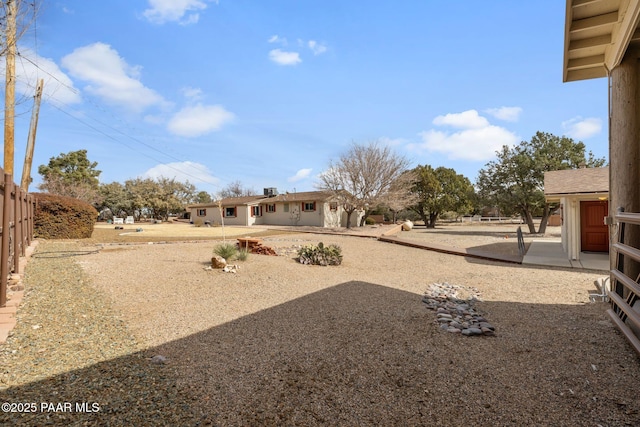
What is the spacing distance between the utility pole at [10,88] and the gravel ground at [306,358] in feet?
8.94

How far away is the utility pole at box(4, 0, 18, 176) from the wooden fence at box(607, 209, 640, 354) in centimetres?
753

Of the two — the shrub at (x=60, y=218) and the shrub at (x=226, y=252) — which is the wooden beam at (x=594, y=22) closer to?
the shrub at (x=226, y=252)

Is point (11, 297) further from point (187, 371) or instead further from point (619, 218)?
point (619, 218)

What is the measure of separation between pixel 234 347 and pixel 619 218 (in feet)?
15.1

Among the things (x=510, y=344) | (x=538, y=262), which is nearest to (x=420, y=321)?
(x=510, y=344)

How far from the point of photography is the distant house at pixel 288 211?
2878cm

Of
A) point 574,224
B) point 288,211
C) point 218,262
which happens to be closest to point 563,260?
point 574,224

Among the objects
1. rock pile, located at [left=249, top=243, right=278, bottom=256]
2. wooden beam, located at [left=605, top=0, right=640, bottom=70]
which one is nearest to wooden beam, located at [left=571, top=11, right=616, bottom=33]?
wooden beam, located at [left=605, top=0, right=640, bottom=70]

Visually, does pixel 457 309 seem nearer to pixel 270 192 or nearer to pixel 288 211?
pixel 288 211

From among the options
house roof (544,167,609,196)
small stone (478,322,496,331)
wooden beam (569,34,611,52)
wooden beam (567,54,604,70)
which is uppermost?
wooden beam (569,34,611,52)

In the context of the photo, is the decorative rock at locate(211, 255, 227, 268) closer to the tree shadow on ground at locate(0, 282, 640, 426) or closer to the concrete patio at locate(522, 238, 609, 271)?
the tree shadow on ground at locate(0, 282, 640, 426)

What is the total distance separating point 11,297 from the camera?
14.4 feet

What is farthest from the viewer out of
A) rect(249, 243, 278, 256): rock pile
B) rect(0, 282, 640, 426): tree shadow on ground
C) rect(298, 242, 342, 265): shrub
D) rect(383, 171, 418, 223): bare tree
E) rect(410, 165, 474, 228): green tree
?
rect(410, 165, 474, 228): green tree

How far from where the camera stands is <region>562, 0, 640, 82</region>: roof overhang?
4.01 metres
